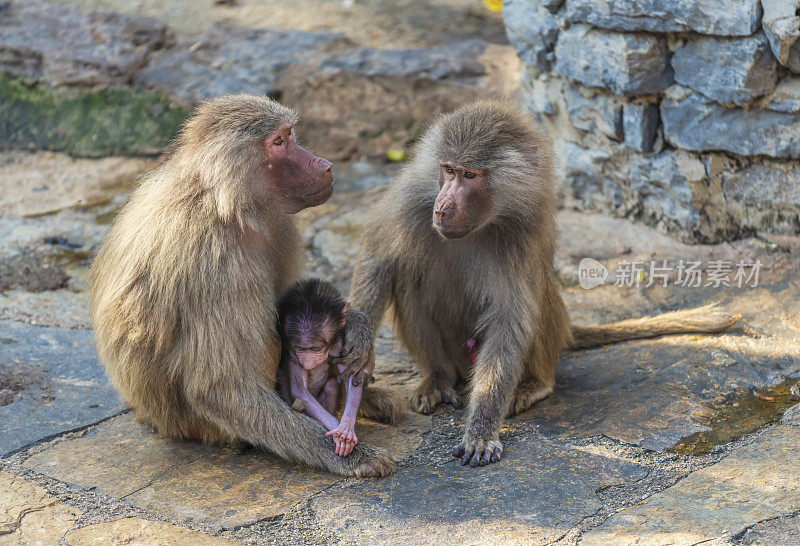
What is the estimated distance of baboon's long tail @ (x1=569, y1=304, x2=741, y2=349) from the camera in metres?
4.28

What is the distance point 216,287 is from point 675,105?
2.77 meters

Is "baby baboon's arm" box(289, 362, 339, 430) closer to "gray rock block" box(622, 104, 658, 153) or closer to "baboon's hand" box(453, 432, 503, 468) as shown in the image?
"baboon's hand" box(453, 432, 503, 468)

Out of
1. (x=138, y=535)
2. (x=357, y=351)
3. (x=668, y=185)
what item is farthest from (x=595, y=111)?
(x=138, y=535)

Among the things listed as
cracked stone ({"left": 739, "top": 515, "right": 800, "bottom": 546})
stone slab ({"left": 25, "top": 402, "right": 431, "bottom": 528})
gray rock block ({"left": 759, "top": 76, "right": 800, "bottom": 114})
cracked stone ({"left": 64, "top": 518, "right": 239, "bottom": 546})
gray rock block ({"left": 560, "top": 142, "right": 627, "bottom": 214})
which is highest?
gray rock block ({"left": 759, "top": 76, "right": 800, "bottom": 114})

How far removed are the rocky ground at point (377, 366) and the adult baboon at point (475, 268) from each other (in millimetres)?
170

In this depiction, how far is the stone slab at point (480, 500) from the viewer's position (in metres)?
2.86

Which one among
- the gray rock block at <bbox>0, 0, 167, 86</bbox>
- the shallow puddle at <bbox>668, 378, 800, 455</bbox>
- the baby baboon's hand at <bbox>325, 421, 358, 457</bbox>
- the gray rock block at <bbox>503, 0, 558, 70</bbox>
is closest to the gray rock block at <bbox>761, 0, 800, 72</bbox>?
the gray rock block at <bbox>503, 0, 558, 70</bbox>

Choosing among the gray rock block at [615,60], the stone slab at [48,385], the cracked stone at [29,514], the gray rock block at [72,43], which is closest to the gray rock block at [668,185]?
the gray rock block at [615,60]

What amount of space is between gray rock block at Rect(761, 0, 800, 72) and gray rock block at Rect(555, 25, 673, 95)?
0.58m

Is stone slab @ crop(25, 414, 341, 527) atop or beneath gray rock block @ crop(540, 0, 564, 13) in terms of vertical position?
beneath

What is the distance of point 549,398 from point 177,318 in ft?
5.59

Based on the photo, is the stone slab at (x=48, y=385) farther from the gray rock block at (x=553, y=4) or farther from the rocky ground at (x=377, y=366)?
the gray rock block at (x=553, y=4)

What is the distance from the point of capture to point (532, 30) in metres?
A: 5.19

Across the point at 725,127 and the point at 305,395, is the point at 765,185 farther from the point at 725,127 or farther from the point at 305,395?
the point at 305,395
